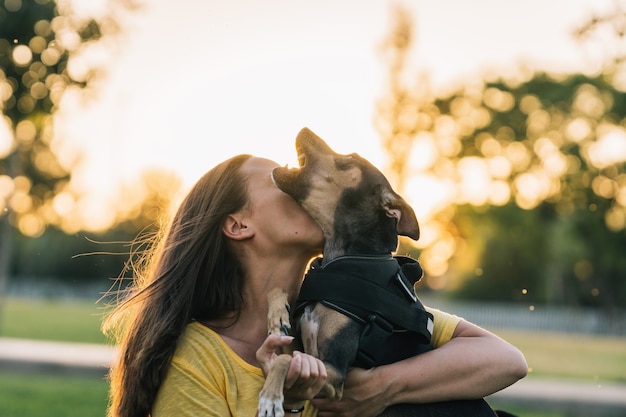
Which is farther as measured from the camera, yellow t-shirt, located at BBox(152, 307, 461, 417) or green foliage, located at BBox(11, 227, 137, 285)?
green foliage, located at BBox(11, 227, 137, 285)

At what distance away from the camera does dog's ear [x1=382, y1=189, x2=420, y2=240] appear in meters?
4.18

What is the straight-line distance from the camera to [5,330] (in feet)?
75.7

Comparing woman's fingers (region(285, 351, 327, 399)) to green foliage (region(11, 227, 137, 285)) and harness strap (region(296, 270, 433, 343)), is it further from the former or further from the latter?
green foliage (region(11, 227, 137, 285))

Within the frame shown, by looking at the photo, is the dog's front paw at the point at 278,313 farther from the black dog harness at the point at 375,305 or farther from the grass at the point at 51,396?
the grass at the point at 51,396

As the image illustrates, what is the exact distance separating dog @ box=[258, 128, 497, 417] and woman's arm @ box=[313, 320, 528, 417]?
0.20 ft

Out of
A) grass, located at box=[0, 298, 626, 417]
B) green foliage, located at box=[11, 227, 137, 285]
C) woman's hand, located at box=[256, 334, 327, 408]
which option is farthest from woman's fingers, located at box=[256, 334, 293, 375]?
green foliage, located at box=[11, 227, 137, 285]

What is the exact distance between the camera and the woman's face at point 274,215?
3.71 metres

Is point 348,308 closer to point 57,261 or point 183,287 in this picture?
point 183,287

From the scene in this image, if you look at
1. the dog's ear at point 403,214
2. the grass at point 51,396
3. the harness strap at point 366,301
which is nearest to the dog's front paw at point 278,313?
the harness strap at point 366,301

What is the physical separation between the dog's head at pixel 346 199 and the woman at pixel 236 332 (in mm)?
85

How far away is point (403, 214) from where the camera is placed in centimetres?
421

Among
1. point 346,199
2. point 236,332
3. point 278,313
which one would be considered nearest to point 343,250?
point 346,199

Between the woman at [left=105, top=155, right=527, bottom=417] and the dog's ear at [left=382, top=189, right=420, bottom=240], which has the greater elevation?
the dog's ear at [left=382, top=189, right=420, bottom=240]

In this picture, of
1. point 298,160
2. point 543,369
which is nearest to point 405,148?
point 543,369
